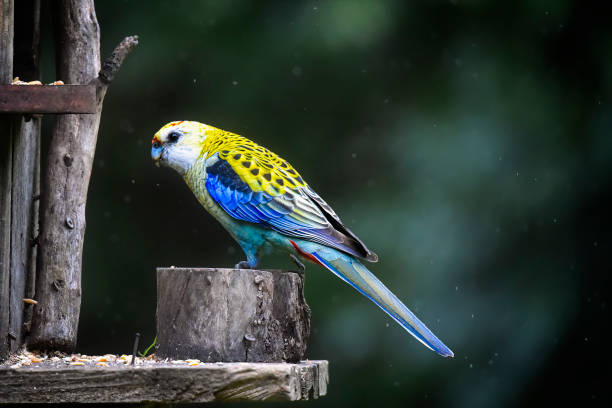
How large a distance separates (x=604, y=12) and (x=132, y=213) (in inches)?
143

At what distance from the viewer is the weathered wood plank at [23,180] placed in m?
3.34

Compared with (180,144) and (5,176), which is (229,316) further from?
(180,144)

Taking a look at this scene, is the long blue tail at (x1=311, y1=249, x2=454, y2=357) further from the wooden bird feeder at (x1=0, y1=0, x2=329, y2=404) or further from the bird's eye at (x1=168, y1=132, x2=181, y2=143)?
the bird's eye at (x1=168, y1=132, x2=181, y2=143)

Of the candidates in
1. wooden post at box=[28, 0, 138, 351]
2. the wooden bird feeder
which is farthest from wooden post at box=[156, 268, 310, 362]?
wooden post at box=[28, 0, 138, 351]

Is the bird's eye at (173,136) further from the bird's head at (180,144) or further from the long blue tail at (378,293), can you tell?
the long blue tail at (378,293)

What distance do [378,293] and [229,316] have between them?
660 mm

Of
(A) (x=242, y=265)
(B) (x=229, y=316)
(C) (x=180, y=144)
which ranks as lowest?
(B) (x=229, y=316)

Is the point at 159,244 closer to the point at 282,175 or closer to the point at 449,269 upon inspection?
the point at 449,269

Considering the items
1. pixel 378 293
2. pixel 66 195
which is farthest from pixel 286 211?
pixel 66 195

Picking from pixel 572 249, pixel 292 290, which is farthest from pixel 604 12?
pixel 292 290

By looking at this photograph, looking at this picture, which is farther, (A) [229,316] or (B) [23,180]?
(B) [23,180]

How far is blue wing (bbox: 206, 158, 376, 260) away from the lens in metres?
3.69

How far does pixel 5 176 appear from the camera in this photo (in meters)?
3.23

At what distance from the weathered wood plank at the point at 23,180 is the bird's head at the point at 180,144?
68cm
